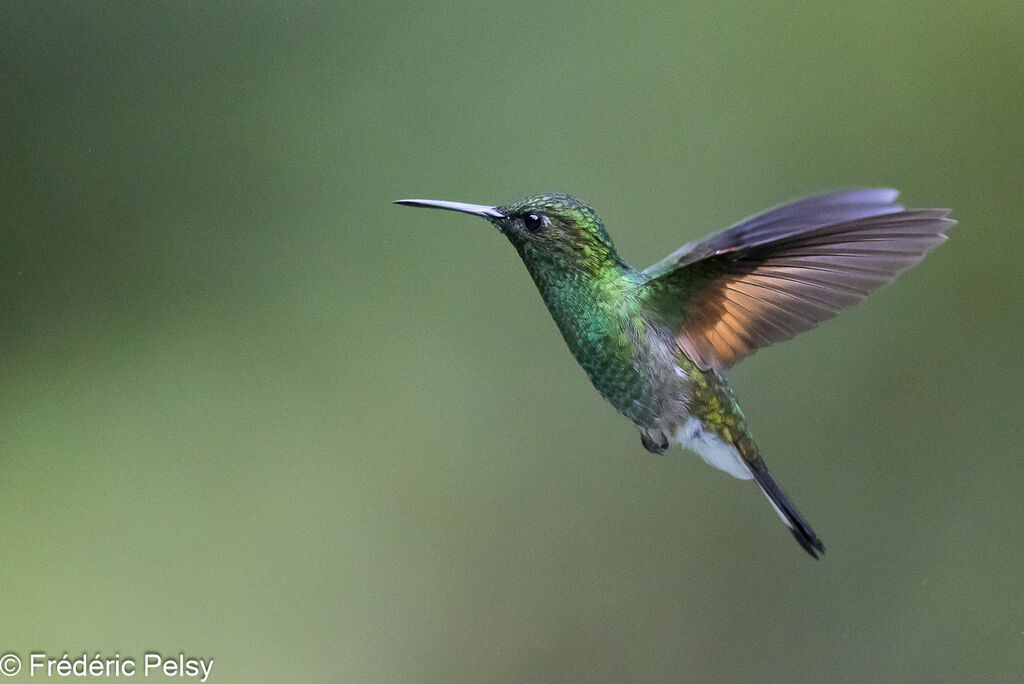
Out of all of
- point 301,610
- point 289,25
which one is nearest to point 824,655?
point 301,610

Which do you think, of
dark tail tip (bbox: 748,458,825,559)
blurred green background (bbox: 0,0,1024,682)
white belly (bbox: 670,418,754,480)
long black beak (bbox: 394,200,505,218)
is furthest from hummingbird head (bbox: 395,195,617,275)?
blurred green background (bbox: 0,0,1024,682)

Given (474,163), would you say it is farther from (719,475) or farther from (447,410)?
(719,475)

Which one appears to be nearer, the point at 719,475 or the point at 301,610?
the point at 719,475

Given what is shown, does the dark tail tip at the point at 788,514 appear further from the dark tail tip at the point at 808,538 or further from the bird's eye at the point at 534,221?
the bird's eye at the point at 534,221

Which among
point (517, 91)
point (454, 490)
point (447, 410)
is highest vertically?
point (517, 91)

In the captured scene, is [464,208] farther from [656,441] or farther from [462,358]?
[462,358]

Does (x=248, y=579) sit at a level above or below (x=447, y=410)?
below

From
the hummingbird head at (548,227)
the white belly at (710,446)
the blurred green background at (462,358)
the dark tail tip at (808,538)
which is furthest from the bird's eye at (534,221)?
the blurred green background at (462,358)
